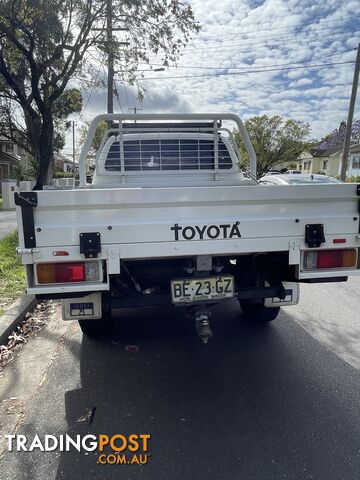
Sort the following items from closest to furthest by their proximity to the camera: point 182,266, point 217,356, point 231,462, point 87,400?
1. point 231,462
2. point 87,400
3. point 182,266
4. point 217,356

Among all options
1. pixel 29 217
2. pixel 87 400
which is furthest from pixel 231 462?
pixel 29 217

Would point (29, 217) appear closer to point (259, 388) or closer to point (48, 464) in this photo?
point (48, 464)

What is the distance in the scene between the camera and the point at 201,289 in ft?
10.2

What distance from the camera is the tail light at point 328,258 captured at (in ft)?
10.00

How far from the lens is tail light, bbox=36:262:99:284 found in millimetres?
2742

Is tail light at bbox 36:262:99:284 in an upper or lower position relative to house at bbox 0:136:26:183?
lower

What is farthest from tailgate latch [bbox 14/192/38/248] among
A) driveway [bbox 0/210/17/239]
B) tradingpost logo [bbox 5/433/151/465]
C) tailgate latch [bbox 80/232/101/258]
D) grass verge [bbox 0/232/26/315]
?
driveway [bbox 0/210/17/239]

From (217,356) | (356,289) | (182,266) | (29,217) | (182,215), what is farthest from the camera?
(356,289)

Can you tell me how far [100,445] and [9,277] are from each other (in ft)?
14.2

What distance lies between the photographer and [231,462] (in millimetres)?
2398

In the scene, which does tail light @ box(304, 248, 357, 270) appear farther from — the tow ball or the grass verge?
the grass verge

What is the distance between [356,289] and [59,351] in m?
4.49

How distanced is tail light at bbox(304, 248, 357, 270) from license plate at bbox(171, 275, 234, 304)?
2.04 feet

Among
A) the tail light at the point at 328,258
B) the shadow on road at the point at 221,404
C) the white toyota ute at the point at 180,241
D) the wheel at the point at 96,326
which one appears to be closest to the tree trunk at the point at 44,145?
the wheel at the point at 96,326
